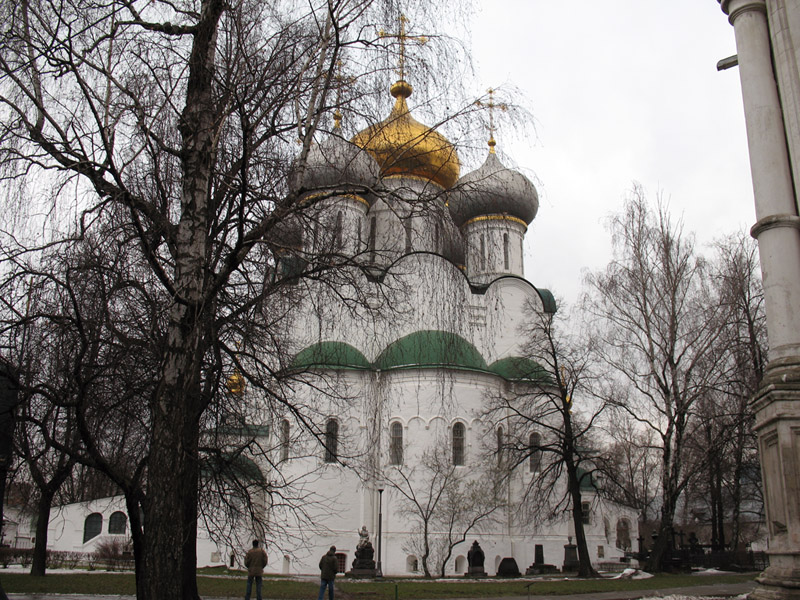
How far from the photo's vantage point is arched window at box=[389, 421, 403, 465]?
25.4 meters

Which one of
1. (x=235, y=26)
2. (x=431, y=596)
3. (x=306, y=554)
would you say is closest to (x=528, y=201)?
(x=306, y=554)

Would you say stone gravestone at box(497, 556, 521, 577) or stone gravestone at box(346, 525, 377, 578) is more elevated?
stone gravestone at box(346, 525, 377, 578)

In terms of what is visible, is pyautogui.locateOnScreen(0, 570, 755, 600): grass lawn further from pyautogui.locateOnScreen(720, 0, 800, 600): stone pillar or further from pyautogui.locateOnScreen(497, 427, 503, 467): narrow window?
pyautogui.locateOnScreen(720, 0, 800, 600): stone pillar

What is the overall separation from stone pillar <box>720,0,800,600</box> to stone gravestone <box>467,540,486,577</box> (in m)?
16.4

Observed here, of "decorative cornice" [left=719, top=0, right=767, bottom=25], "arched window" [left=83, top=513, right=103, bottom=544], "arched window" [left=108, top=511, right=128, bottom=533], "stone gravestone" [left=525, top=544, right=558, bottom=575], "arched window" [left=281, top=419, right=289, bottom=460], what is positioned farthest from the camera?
"arched window" [left=83, top=513, right=103, bottom=544]

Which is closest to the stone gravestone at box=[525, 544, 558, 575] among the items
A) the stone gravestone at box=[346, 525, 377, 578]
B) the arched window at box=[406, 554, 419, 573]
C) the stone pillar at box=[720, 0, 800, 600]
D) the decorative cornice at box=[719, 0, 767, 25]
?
the arched window at box=[406, 554, 419, 573]

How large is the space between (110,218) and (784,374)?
6801mm

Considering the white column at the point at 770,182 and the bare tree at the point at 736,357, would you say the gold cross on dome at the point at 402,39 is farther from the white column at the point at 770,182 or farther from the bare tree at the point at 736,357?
the bare tree at the point at 736,357

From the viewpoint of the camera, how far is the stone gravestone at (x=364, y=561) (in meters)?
21.9

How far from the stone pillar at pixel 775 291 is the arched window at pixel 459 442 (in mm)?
18187

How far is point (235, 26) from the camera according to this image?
243 inches

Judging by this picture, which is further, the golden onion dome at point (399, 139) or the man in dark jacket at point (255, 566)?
the man in dark jacket at point (255, 566)

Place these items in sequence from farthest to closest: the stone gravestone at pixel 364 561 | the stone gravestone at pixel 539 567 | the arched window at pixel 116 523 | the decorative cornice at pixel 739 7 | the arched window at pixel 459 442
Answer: the arched window at pixel 116 523, the arched window at pixel 459 442, the stone gravestone at pixel 539 567, the stone gravestone at pixel 364 561, the decorative cornice at pixel 739 7

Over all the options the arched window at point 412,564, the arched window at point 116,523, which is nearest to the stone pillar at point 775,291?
the arched window at point 412,564
